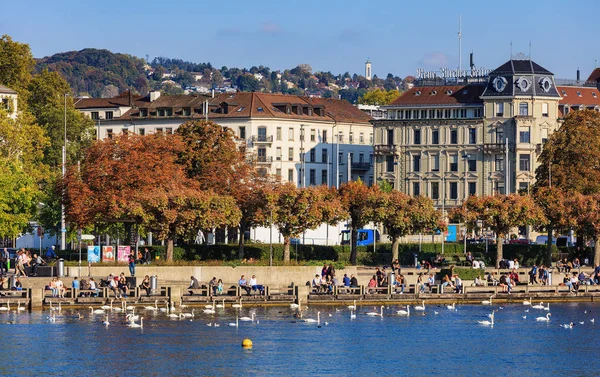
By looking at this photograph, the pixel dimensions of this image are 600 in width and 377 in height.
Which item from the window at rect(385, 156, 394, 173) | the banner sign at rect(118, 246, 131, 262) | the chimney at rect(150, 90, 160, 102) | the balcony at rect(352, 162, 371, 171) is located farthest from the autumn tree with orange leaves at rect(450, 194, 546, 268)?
the chimney at rect(150, 90, 160, 102)

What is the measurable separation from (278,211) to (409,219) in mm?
11076

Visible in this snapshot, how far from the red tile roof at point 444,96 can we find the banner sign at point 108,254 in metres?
71.5

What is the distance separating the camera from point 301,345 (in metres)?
72.4

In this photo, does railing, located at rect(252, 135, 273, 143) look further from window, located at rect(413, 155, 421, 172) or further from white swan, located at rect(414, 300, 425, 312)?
white swan, located at rect(414, 300, 425, 312)

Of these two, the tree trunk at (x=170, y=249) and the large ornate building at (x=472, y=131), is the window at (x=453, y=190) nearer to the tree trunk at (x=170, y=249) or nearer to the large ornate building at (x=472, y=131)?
the large ornate building at (x=472, y=131)

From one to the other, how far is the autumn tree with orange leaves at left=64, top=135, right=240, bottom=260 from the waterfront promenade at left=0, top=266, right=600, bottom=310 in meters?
5.09

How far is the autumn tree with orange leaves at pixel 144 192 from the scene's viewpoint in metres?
97.2

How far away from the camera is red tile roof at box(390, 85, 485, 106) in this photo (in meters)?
160

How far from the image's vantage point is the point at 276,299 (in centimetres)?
8731

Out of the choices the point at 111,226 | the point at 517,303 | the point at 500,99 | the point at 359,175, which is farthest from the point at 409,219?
the point at 359,175

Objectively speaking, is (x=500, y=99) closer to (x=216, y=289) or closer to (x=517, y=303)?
(x=517, y=303)

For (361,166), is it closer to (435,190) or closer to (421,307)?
(435,190)

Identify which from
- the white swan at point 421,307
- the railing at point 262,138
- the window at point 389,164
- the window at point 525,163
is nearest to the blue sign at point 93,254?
the white swan at point 421,307

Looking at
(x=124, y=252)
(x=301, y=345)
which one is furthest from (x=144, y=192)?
(x=301, y=345)
